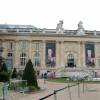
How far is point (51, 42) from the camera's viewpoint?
261 ft

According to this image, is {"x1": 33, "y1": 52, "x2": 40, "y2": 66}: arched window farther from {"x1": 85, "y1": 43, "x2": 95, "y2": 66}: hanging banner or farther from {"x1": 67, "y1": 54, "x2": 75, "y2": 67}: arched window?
{"x1": 85, "y1": 43, "x2": 95, "y2": 66}: hanging banner

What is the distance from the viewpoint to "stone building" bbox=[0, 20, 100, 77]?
7854 centimetres

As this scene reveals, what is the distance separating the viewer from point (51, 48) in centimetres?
7975

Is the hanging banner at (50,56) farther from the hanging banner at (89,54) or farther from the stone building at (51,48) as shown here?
the hanging banner at (89,54)

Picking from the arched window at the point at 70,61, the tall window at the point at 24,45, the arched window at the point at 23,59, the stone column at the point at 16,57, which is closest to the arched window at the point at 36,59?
the arched window at the point at 23,59

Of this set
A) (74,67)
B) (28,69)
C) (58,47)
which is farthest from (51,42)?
(28,69)

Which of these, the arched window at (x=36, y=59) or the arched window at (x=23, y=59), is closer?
the arched window at (x=23, y=59)

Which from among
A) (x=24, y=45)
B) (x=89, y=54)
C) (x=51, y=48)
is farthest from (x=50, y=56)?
(x=89, y=54)

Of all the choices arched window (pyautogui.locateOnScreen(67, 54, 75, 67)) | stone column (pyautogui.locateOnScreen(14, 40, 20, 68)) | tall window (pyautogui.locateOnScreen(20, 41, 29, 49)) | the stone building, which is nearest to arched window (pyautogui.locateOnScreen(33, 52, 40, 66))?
the stone building

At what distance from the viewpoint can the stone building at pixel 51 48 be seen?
78544mm

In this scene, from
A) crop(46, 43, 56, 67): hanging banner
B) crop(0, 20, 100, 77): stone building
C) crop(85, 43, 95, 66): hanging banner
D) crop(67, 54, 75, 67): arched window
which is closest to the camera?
crop(46, 43, 56, 67): hanging banner

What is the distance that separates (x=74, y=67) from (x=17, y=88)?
170 feet

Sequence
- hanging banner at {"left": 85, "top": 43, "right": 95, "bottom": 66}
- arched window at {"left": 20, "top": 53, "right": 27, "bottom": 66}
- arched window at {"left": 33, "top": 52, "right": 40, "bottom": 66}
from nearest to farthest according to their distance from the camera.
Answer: arched window at {"left": 20, "top": 53, "right": 27, "bottom": 66} < hanging banner at {"left": 85, "top": 43, "right": 95, "bottom": 66} < arched window at {"left": 33, "top": 52, "right": 40, "bottom": 66}

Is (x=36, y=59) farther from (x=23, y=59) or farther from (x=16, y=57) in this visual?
(x=16, y=57)
